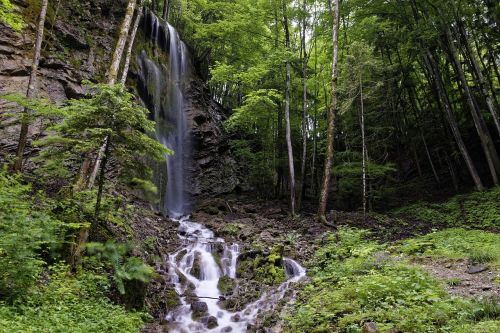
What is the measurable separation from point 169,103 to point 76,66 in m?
6.48

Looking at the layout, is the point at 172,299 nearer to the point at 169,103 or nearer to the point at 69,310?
the point at 69,310

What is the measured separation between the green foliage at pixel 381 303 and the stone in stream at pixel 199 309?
92.8 inches

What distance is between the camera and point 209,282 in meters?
10.4


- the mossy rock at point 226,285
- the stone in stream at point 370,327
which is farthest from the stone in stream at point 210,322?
the stone in stream at point 370,327

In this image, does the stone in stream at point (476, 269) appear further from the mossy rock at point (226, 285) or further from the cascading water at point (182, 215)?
the mossy rock at point (226, 285)

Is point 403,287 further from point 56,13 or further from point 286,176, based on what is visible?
point 286,176

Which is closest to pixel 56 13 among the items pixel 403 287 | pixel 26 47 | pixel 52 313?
pixel 26 47

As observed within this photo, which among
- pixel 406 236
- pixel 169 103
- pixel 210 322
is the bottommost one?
pixel 210 322

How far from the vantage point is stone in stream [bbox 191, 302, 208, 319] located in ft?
28.0

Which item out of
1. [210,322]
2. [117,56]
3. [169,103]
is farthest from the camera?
[169,103]

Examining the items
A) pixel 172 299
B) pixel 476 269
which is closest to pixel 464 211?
→ pixel 476 269

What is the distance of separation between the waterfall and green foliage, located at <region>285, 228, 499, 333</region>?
1120 cm

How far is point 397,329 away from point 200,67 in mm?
23965

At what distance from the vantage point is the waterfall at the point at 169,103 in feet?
61.5
